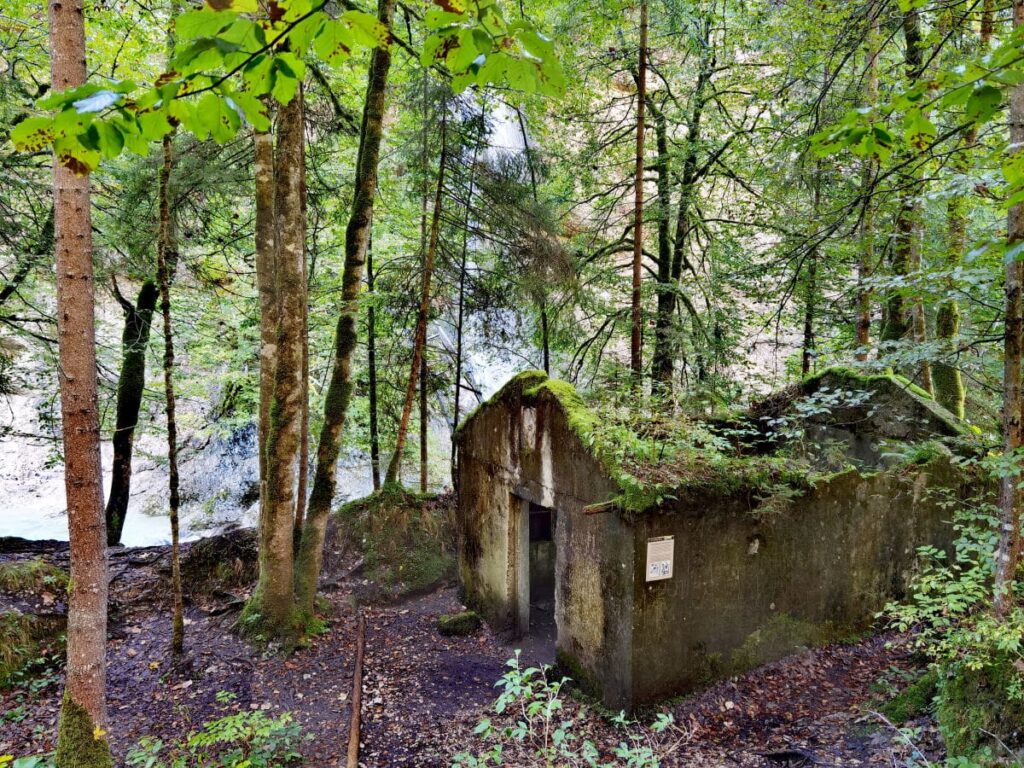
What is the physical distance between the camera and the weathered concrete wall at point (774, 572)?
534 cm

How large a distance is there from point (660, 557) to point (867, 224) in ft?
14.1

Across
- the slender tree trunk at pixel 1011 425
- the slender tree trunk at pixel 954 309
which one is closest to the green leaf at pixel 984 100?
the slender tree trunk at pixel 1011 425

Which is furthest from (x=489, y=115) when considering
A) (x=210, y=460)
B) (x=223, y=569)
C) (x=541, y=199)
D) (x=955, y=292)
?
(x=210, y=460)

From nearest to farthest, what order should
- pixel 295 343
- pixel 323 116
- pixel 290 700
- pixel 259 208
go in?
pixel 290 700, pixel 295 343, pixel 259 208, pixel 323 116

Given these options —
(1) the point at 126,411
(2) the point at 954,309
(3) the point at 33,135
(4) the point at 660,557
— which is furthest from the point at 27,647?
(2) the point at 954,309

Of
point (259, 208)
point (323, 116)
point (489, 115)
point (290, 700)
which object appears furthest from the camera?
point (489, 115)

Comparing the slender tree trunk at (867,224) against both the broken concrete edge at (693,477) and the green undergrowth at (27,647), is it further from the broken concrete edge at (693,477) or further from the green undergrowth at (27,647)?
the green undergrowth at (27,647)

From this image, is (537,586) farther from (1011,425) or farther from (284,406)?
(1011,425)

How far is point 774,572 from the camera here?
5984 millimetres

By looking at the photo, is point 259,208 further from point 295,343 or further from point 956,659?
point 956,659

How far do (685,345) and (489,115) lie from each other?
16.4ft

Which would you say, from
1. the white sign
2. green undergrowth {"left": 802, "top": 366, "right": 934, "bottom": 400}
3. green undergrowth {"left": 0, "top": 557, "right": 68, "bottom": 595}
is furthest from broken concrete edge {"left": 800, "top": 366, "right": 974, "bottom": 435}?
green undergrowth {"left": 0, "top": 557, "right": 68, "bottom": 595}

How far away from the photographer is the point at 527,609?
740 centimetres

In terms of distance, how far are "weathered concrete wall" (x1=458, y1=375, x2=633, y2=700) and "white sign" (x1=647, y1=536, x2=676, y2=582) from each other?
193 mm
